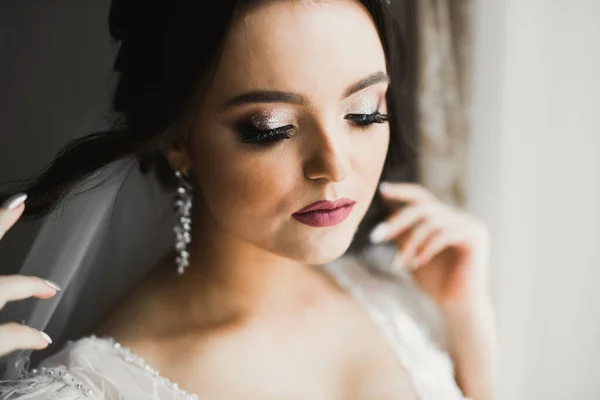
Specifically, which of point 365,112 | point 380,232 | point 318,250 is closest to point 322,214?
point 318,250

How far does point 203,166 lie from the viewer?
81cm

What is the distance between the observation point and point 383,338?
→ 3.48 ft

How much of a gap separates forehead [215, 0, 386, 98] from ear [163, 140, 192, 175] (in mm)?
119

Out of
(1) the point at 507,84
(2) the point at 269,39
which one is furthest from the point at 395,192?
(2) the point at 269,39

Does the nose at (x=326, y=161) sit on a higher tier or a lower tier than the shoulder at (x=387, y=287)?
higher

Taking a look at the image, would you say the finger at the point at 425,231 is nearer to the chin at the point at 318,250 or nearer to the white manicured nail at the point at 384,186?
the white manicured nail at the point at 384,186

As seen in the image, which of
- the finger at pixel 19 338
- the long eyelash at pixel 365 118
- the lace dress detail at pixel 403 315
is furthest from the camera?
the lace dress detail at pixel 403 315

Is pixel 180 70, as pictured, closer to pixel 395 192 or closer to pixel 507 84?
pixel 395 192

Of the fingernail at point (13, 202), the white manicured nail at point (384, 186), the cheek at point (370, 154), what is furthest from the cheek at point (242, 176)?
the white manicured nail at point (384, 186)

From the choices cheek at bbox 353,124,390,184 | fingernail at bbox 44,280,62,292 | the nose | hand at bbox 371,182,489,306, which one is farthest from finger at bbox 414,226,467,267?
fingernail at bbox 44,280,62,292

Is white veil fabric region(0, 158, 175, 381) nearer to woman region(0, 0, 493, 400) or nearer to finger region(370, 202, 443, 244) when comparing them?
woman region(0, 0, 493, 400)

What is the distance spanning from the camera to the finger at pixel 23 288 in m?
0.70

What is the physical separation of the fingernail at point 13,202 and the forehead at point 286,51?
28cm

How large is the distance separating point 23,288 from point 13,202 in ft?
0.35
